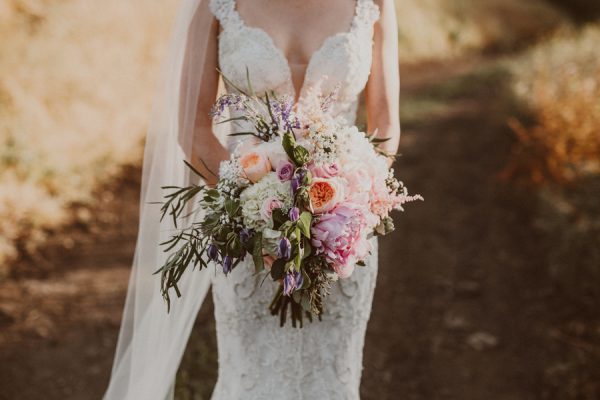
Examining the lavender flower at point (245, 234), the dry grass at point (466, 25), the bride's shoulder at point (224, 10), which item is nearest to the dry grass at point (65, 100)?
the bride's shoulder at point (224, 10)

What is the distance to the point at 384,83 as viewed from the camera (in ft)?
9.77

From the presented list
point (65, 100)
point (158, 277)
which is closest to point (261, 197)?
point (158, 277)

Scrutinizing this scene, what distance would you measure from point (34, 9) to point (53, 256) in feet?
11.7

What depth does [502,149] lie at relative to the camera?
8453mm

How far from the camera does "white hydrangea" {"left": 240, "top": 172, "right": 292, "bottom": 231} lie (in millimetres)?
2244

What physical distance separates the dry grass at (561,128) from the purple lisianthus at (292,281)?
4.65m

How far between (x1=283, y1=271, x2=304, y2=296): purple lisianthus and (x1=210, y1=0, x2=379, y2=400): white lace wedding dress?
2.40ft

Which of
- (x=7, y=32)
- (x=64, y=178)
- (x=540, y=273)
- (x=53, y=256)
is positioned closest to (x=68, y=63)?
(x=7, y=32)

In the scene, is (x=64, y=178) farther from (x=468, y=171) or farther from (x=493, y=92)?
(x=493, y=92)

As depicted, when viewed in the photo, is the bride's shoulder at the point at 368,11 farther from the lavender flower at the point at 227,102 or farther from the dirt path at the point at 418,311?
the dirt path at the point at 418,311

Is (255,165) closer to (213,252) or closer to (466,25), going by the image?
(213,252)

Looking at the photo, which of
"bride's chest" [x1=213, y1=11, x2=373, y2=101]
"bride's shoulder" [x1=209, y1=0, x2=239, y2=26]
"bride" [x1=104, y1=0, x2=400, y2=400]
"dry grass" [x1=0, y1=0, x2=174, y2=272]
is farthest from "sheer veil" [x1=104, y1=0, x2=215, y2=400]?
"dry grass" [x1=0, y1=0, x2=174, y2=272]

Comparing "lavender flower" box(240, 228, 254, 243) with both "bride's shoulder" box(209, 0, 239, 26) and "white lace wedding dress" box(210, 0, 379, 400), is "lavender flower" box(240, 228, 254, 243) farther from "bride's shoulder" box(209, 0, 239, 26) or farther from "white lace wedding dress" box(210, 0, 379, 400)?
"bride's shoulder" box(209, 0, 239, 26)

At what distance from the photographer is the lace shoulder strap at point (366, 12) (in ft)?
9.62
